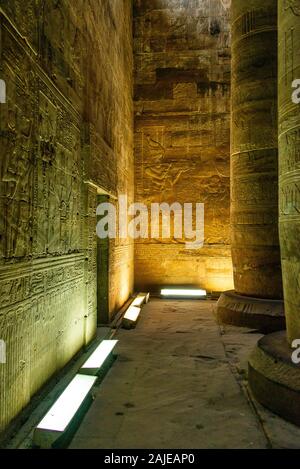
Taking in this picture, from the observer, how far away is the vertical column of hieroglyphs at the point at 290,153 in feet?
9.60

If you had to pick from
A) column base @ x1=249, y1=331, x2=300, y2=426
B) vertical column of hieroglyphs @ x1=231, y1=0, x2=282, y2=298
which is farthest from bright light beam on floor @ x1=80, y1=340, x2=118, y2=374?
vertical column of hieroglyphs @ x1=231, y1=0, x2=282, y2=298

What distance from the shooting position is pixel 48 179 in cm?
323

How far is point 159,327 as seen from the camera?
5676mm

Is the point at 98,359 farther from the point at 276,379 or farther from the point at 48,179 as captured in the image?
the point at 48,179

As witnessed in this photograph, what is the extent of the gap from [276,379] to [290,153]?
1.90 m

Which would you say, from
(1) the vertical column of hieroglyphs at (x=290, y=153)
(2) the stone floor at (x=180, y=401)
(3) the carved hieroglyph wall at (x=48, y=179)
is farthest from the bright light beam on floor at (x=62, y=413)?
(1) the vertical column of hieroglyphs at (x=290, y=153)

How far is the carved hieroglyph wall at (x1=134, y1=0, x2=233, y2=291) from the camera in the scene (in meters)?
8.96

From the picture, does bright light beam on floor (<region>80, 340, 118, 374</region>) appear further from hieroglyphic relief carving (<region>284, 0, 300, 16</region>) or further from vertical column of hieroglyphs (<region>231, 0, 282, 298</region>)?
hieroglyphic relief carving (<region>284, 0, 300, 16</region>)

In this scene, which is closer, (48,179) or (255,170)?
(48,179)

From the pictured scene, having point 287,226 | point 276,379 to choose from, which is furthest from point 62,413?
point 287,226

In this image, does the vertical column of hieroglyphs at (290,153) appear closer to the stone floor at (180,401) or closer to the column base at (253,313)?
the stone floor at (180,401)

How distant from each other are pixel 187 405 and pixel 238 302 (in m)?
3.07
